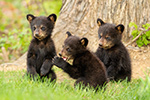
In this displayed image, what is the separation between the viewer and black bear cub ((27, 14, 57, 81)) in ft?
18.6

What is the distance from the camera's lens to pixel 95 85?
4984mm

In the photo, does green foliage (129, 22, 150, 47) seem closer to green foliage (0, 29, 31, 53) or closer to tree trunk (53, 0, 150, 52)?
tree trunk (53, 0, 150, 52)

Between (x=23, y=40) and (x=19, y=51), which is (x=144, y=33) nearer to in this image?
Result: (x=23, y=40)

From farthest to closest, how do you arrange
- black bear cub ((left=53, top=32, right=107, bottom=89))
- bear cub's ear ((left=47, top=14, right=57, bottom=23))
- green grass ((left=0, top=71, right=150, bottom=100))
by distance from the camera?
bear cub's ear ((left=47, top=14, right=57, bottom=23)) → black bear cub ((left=53, top=32, right=107, bottom=89)) → green grass ((left=0, top=71, right=150, bottom=100))

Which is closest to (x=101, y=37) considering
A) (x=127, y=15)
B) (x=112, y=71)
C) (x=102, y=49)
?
(x=102, y=49)

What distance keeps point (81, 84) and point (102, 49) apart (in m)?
2.02

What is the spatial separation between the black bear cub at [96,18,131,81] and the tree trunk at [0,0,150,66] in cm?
97

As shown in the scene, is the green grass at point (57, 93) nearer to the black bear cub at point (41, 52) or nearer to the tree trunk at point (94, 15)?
the black bear cub at point (41, 52)

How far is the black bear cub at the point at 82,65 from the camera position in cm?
501

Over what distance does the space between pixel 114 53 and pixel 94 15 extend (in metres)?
1.63

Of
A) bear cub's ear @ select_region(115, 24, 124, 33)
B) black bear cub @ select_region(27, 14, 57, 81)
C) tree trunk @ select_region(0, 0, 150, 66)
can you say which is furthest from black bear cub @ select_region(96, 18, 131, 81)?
black bear cub @ select_region(27, 14, 57, 81)

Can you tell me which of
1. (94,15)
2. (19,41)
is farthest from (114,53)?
(19,41)

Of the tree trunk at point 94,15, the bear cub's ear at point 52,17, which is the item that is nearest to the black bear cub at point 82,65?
the bear cub's ear at point 52,17

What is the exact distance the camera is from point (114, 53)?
635 centimetres
